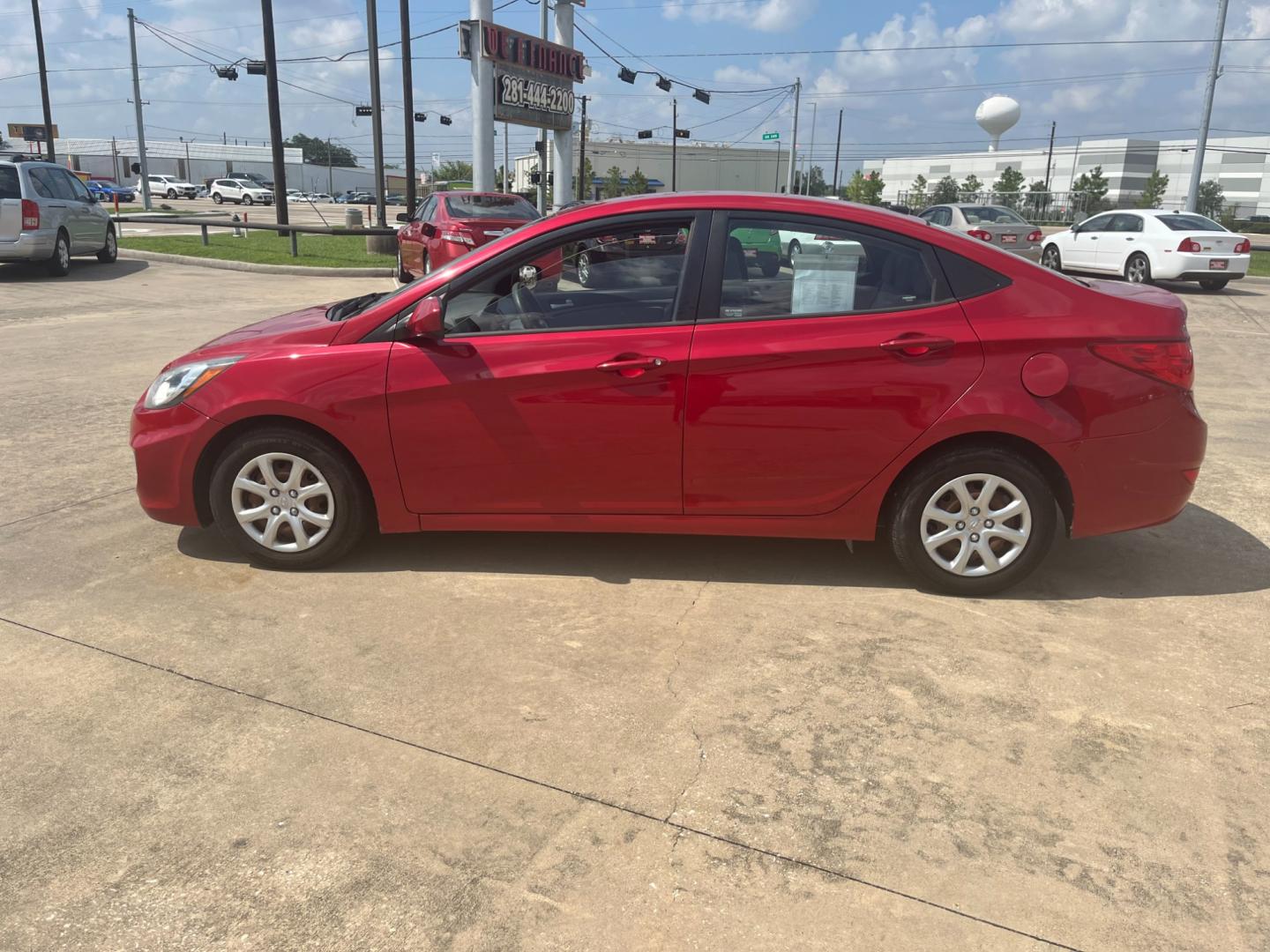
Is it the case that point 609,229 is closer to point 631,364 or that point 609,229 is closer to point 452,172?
point 631,364

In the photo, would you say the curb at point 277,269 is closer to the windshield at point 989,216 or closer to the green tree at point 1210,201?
the windshield at point 989,216

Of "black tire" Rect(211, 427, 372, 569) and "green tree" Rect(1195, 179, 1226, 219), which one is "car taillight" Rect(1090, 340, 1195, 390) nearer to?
"black tire" Rect(211, 427, 372, 569)

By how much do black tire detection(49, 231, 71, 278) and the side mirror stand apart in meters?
14.6

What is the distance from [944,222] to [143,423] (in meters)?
18.5

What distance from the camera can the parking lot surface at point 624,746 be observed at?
7.82ft

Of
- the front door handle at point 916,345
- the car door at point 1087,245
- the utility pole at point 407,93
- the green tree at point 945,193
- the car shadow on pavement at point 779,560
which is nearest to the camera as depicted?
the front door handle at point 916,345

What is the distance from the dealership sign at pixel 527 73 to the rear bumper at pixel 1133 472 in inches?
883

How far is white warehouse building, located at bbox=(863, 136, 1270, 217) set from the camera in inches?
3971

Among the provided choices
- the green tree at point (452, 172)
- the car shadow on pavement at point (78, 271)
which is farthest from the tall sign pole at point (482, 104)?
the green tree at point (452, 172)

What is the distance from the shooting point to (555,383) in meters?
4.02

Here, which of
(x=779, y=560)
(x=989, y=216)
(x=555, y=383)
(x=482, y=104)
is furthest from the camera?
(x=482, y=104)

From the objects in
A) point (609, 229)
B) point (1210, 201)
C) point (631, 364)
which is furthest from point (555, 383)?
point (1210, 201)

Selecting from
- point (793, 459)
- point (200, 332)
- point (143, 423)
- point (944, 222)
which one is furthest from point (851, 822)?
point (944, 222)

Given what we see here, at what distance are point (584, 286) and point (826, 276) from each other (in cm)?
103
